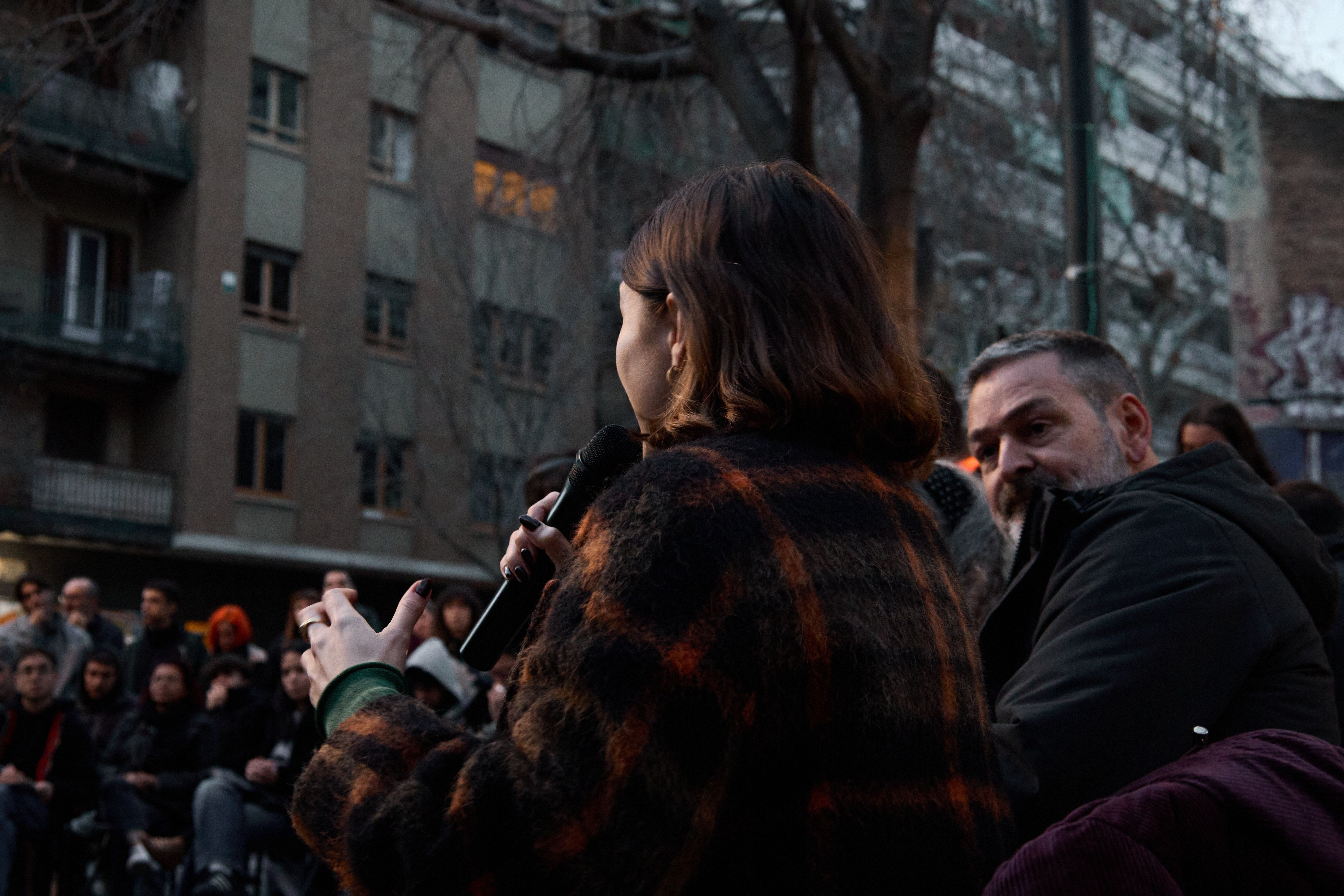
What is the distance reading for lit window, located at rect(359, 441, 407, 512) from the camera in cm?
2945

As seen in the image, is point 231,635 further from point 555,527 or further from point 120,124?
point 120,124

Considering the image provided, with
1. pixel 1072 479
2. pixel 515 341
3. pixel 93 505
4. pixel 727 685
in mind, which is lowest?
pixel 727 685

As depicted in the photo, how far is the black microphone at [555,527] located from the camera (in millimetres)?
2156

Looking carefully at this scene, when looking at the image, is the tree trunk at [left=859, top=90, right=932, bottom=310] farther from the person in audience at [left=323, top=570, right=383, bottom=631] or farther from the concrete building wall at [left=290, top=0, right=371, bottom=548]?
the concrete building wall at [left=290, top=0, right=371, bottom=548]

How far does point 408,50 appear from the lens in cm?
2533

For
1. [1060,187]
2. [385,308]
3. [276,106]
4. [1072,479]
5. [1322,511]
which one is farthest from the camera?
[385,308]

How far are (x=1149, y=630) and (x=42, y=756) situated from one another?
891cm

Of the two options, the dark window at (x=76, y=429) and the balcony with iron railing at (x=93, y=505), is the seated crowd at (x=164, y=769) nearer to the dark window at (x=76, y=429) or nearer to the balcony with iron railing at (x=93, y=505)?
the balcony with iron railing at (x=93, y=505)

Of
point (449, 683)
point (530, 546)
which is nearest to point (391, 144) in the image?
point (449, 683)

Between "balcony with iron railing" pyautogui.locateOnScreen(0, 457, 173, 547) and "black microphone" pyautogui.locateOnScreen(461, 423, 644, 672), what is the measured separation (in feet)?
80.8

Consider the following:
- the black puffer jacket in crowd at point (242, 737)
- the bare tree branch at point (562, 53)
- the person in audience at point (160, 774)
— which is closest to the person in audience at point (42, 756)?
the person in audience at point (160, 774)

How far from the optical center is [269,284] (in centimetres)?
2833

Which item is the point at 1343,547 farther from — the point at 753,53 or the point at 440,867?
the point at 753,53

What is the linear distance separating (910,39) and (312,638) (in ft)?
28.4
